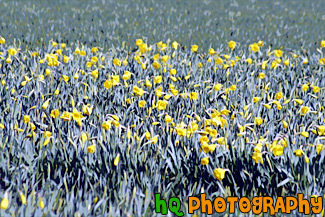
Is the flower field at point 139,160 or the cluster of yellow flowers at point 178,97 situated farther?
the cluster of yellow flowers at point 178,97

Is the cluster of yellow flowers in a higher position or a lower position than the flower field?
higher

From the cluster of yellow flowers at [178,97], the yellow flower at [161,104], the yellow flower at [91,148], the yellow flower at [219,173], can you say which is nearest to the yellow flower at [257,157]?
the cluster of yellow flowers at [178,97]

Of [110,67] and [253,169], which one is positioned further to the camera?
[110,67]

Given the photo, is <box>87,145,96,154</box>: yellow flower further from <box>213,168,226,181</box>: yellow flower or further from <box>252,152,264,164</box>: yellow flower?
<box>252,152,264,164</box>: yellow flower

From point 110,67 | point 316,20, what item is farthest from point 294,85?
point 316,20

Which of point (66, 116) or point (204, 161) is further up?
point (66, 116)

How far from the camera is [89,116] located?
358 cm

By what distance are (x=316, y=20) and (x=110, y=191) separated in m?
8.90

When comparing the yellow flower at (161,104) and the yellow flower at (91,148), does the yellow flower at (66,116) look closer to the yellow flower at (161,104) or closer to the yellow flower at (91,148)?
the yellow flower at (91,148)

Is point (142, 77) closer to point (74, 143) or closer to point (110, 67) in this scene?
point (110, 67)

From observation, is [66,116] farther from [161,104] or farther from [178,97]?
[178,97]

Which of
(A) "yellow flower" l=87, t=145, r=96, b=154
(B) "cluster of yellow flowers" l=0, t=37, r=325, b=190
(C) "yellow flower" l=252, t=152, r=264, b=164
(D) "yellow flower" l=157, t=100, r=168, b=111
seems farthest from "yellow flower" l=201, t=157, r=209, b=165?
(D) "yellow flower" l=157, t=100, r=168, b=111

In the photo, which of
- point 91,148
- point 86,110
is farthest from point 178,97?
point 91,148

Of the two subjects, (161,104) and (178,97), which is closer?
(161,104)
